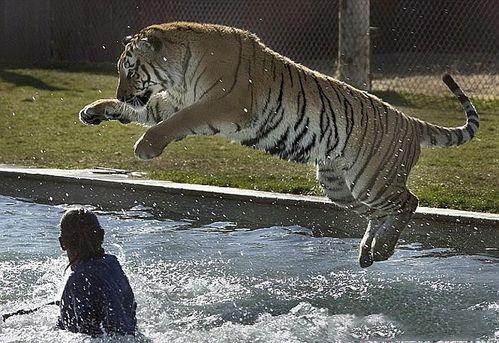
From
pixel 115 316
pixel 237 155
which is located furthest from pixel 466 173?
pixel 115 316

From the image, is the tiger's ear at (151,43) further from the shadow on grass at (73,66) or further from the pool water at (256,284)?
the shadow on grass at (73,66)

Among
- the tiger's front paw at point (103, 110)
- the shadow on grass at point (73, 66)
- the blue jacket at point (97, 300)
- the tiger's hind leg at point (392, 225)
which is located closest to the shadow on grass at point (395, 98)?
the shadow on grass at point (73, 66)

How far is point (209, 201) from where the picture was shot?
7.78m

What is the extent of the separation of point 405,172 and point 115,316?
2.31 metres

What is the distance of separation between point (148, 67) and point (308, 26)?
34.3ft

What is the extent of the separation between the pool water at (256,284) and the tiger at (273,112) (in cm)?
37

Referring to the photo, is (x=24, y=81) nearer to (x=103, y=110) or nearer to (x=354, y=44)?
(x=354, y=44)

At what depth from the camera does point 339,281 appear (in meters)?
6.33

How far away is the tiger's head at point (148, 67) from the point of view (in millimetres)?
6070

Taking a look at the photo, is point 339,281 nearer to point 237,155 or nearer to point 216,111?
point 216,111

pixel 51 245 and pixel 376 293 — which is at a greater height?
pixel 376 293

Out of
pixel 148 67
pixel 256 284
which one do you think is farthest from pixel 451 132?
pixel 148 67

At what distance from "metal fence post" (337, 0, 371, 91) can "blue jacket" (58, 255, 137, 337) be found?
298 inches

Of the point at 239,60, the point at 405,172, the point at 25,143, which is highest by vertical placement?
the point at 239,60
